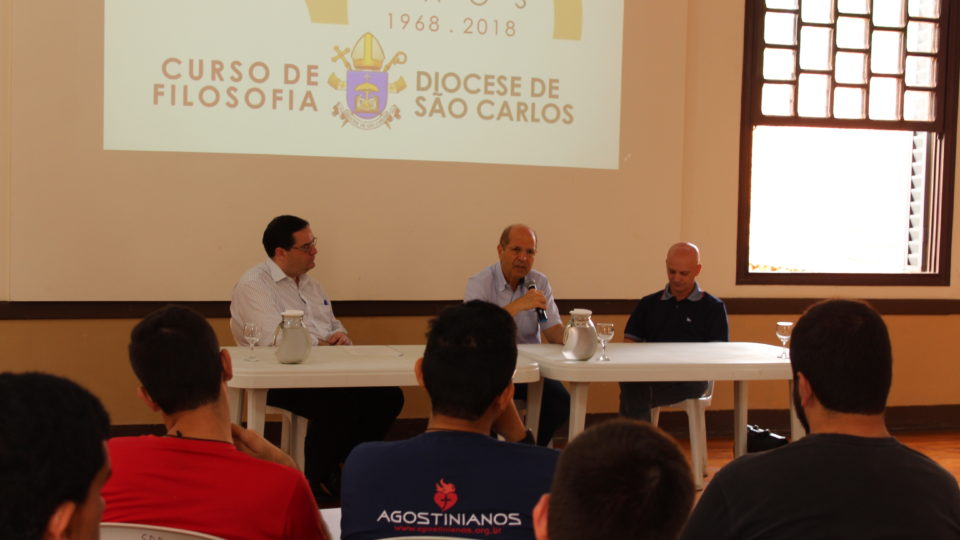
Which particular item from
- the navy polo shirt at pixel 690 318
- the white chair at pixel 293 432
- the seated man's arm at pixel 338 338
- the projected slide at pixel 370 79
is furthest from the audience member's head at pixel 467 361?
the projected slide at pixel 370 79

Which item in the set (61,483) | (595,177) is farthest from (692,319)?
(61,483)

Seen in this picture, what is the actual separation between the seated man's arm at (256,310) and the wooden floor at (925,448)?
7.26ft

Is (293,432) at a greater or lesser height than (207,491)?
lesser

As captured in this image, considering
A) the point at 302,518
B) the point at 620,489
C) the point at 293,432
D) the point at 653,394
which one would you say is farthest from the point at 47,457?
the point at 653,394

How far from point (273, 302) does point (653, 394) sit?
1.76 m

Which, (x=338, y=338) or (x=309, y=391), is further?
(x=338, y=338)

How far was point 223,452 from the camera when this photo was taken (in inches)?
56.6

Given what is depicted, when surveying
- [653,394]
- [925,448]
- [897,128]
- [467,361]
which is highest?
[897,128]

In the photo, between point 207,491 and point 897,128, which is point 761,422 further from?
point 207,491

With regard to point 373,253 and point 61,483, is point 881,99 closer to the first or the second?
point 373,253

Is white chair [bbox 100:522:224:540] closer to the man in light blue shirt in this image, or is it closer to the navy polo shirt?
the man in light blue shirt

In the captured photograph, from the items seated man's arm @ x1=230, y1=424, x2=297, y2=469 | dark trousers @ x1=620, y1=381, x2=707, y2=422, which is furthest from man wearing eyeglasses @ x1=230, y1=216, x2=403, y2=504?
seated man's arm @ x1=230, y1=424, x2=297, y2=469

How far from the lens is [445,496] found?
1.39m

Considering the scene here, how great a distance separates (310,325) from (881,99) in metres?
3.65
